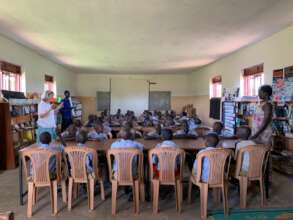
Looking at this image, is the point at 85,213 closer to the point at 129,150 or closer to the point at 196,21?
the point at 129,150

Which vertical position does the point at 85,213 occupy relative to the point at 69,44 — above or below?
below

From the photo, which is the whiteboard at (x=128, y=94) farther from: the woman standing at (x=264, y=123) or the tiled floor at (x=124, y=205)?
the woman standing at (x=264, y=123)

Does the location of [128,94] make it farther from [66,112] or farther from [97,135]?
[97,135]

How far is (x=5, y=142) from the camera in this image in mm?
5512

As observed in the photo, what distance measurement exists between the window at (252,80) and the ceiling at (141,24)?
0.68m

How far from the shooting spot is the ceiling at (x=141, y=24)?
160 inches

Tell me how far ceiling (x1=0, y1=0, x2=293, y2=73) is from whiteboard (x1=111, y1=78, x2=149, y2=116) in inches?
241

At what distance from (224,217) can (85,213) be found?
169 centimetres

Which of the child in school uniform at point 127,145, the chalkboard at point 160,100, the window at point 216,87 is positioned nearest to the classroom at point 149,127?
the child in school uniform at point 127,145

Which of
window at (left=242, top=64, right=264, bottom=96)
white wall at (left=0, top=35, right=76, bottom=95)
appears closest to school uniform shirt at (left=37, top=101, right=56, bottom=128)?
white wall at (left=0, top=35, right=76, bottom=95)

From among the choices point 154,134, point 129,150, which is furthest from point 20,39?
point 129,150

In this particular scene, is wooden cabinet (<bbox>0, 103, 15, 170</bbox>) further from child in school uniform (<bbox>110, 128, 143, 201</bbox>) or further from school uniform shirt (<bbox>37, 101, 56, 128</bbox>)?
child in school uniform (<bbox>110, 128, 143, 201</bbox>)

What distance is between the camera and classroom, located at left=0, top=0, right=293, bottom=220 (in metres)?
3.35

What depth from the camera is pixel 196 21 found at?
485 cm
